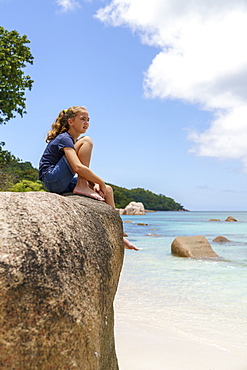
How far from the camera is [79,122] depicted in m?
3.89

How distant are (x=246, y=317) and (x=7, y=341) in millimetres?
5048

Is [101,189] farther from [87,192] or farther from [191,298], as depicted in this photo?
[191,298]

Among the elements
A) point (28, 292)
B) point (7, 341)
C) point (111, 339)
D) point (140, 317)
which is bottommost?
point (140, 317)

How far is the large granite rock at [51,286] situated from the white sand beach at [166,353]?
62.8 inches

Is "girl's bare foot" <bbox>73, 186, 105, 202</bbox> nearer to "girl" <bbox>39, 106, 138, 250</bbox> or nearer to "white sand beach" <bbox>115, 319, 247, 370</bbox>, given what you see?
"girl" <bbox>39, 106, 138, 250</bbox>

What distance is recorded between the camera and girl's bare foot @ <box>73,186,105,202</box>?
11.3ft

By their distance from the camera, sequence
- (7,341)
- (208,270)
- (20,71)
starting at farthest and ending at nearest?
(20,71), (208,270), (7,341)

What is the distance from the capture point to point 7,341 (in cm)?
189

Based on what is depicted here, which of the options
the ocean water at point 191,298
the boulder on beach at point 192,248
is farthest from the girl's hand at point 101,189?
the boulder on beach at point 192,248

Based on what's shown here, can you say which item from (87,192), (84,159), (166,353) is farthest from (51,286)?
(166,353)

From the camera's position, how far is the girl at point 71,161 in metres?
3.52

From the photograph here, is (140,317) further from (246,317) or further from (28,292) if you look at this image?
(28,292)

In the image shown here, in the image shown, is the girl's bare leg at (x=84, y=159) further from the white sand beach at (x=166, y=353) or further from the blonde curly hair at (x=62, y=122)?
the white sand beach at (x=166, y=353)

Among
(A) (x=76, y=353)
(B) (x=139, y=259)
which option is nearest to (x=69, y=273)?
(A) (x=76, y=353)
